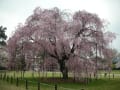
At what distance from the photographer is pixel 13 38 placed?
4091 cm

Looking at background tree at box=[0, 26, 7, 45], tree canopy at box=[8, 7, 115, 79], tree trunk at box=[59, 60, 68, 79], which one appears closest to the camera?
tree canopy at box=[8, 7, 115, 79]

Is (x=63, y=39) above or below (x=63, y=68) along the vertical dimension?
above

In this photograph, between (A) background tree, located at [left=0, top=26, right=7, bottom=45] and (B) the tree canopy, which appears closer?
(B) the tree canopy

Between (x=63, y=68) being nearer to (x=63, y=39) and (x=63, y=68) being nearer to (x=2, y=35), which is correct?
(x=63, y=39)

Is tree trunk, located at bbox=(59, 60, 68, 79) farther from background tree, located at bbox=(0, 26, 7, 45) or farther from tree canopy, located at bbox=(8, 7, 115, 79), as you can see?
background tree, located at bbox=(0, 26, 7, 45)

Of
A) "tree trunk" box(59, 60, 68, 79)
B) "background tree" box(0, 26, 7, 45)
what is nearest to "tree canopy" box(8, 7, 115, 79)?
"tree trunk" box(59, 60, 68, 79)

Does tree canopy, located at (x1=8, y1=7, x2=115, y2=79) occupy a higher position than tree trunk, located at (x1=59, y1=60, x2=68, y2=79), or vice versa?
tree canopy, located at (x1=8, y1=7, x2=115, y2=79)

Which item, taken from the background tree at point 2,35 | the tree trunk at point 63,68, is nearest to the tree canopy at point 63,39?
the tree trunk at point 63,68

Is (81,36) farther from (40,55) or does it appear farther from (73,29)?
(40,55)

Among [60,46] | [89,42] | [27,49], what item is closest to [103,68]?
[89,42]

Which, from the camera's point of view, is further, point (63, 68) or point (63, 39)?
point (63, 68)

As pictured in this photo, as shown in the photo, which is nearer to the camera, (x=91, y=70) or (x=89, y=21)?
(x=91, y=70)

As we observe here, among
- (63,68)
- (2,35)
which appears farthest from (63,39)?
(2,35)

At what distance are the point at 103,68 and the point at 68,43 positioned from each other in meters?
6.90
